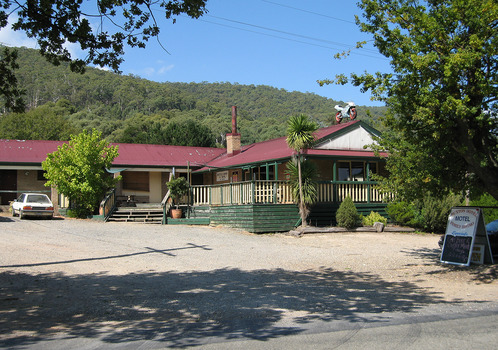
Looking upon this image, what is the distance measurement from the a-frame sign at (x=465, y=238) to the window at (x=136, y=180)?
68.0 feet

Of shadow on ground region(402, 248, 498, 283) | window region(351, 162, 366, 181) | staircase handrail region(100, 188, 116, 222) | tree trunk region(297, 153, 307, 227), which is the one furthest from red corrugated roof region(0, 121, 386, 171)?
shadow on ground region(402, 248, 498, 283)

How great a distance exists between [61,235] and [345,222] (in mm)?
11170

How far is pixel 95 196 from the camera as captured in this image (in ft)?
78.0

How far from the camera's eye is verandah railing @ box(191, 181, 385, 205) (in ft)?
64.9

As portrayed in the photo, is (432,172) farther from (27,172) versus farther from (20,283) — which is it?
(27,172)

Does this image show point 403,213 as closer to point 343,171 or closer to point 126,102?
point 343,171

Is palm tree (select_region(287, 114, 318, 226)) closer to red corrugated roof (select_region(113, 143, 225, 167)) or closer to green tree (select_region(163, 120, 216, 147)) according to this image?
red corrugated roof (select_region(113, 143, 225, 167))

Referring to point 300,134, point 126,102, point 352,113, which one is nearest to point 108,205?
point 300,134

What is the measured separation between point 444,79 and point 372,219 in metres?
12.1

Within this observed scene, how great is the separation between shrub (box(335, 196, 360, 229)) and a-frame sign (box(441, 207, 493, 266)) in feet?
23.4

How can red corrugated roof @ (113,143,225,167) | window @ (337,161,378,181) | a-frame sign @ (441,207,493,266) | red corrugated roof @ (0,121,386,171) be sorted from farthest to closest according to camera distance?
red corrugated roof @ (113,143,225,167)
window @ (337,161,378,181)
red corrugated roof @ (0,121,386,171)
a-frame sign @ (441,207,493,266)

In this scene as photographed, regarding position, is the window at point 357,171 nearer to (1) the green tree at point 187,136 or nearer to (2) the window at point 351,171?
(2) the window at point 351,171

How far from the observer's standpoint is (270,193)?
20.0 meters

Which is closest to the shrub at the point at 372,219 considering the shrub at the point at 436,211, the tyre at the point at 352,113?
the shrub at the point at 436,211
